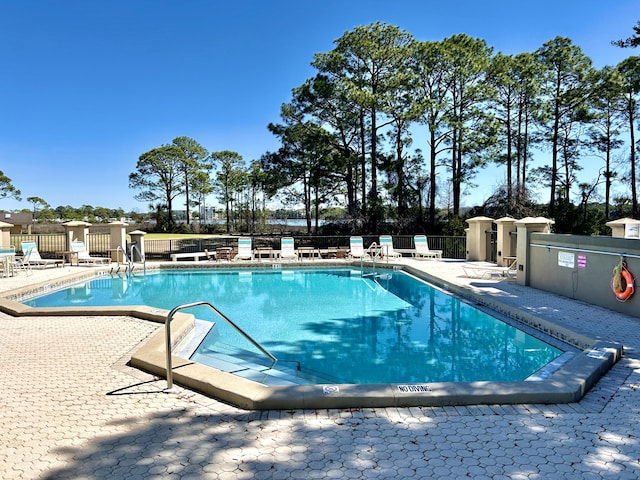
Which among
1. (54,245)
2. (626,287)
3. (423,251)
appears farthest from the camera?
(54,245)

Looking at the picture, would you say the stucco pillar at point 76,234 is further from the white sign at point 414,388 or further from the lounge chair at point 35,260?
the white sign at point 414,388

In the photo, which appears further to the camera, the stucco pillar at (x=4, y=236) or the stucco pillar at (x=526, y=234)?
the stucco pillar at (x=4, y=236)

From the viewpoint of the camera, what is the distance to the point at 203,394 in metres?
3.77

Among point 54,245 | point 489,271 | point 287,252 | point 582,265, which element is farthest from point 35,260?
point 582,265

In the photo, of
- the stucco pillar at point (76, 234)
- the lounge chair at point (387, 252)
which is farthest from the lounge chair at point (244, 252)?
the stucco pillar at point (76, 234)

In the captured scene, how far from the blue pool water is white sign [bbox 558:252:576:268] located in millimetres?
2172

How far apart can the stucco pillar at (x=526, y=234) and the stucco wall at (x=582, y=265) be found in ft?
0.27

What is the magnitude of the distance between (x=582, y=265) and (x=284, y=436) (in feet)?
25.1

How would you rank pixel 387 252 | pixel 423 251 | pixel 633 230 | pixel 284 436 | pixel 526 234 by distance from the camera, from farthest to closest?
1. pixel 423 251
2. pixel 387 252
3. pixel 526 234
4. pixel 633 230
5. pixel 284 436

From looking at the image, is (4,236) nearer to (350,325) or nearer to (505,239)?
(350,325)

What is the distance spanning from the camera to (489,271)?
12656mm

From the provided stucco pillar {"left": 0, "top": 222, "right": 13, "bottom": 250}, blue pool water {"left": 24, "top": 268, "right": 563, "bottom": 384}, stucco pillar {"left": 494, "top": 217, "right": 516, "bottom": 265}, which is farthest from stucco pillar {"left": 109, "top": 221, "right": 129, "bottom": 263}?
stucco pillar {"left": 494, "top": 217, "right": 516, "bottom": 265}

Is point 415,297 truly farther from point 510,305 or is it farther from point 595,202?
point 595,202

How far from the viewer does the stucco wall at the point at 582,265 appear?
701 centimetres
